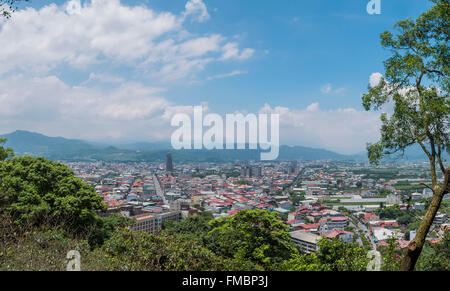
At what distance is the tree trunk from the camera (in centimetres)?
236

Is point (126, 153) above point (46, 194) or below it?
below

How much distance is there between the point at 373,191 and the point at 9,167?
→ 35293 millimetres

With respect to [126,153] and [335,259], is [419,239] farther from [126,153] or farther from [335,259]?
[126,153]

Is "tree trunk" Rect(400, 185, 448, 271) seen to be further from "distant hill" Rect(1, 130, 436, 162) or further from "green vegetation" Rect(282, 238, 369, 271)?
"distant hill" Rect(1, 130, 436, 162)

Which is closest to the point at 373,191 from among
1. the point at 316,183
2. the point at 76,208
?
the point at 316,183

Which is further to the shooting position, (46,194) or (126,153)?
(126,153)

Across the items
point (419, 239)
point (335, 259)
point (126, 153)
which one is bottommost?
point (126, 153)

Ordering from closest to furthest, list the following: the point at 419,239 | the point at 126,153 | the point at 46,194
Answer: the point at 419,239 < the point at 46,194 < the point at 126,153

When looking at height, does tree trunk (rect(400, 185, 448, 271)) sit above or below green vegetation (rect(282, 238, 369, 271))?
above

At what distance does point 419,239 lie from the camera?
2365 millimetres

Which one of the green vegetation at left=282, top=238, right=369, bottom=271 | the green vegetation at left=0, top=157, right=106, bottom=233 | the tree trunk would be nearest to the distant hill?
the green vegetation at left=0, top=157, right=106, bottom=233

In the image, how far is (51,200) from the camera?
6141 mm

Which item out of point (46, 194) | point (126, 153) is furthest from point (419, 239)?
point (126, 153)

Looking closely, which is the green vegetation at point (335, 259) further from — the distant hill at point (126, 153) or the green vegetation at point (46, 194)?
the distant hill at point (126, 153)
